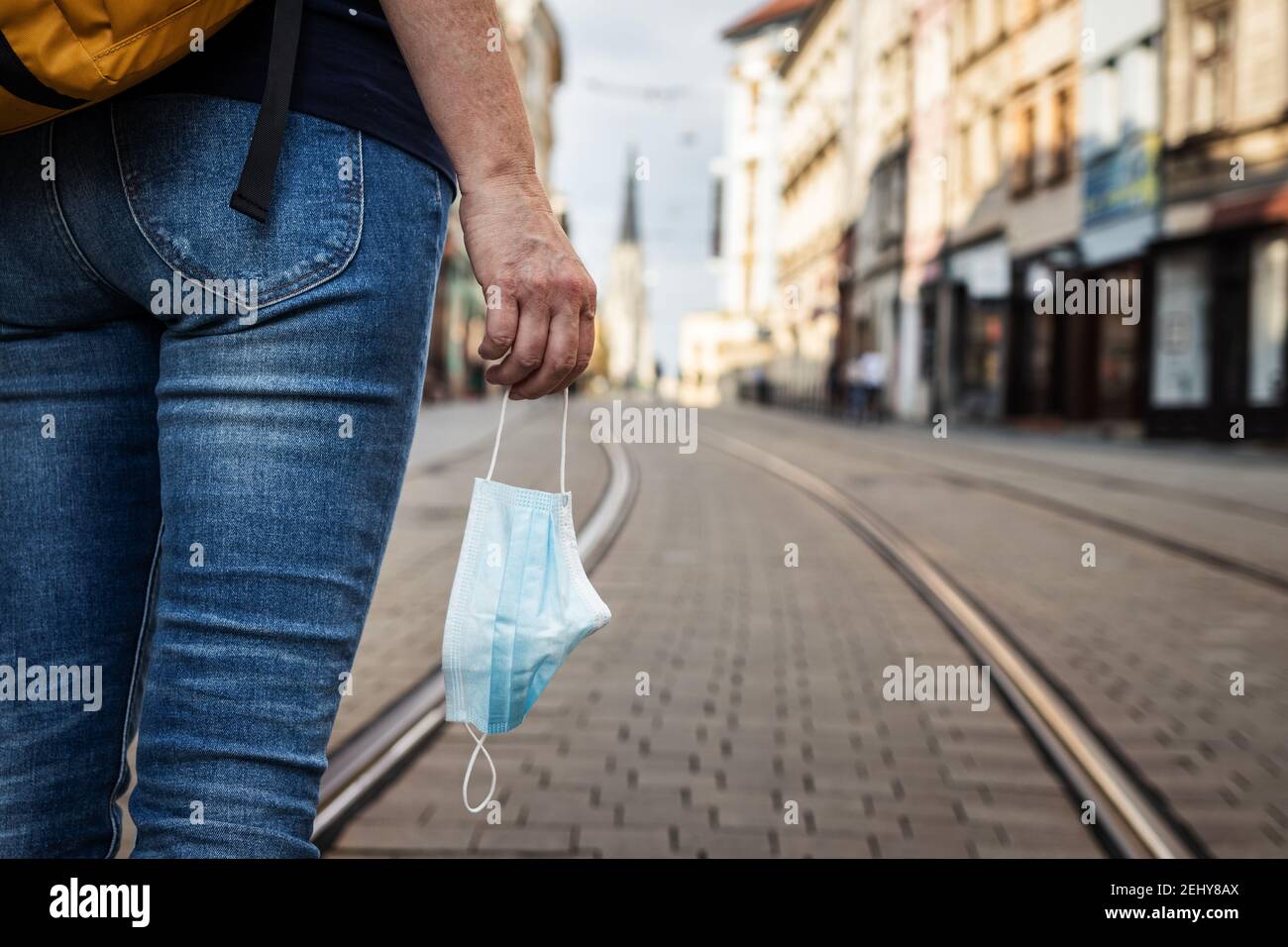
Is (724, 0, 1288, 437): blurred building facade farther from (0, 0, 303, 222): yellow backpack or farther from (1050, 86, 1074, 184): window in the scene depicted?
(0, 0, 303, 222): yellow backpack

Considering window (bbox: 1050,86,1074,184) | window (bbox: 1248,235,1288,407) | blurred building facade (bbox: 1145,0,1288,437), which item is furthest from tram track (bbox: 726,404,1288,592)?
window (bbox: 1050,86,1074,184)

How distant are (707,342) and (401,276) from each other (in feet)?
291

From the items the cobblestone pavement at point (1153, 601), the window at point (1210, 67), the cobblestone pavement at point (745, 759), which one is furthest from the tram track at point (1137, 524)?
the window at point (1210, 67)

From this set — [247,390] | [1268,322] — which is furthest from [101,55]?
[1268,322]

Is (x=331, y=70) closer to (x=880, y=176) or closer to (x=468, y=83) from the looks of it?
(x=468, y=83)

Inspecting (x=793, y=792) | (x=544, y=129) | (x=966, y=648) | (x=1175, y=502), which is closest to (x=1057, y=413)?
(x=1175, y=502)

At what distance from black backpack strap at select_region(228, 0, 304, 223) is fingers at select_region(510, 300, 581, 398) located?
259 millimetres

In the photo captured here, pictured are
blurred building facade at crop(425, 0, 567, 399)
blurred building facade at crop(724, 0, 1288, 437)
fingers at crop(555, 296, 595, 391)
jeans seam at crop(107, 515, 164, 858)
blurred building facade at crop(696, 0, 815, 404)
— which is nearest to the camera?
fingers at crop(555, 296, 595, 391)

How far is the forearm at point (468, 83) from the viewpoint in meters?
1.25

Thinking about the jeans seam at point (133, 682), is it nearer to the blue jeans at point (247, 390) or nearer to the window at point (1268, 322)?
the blue jeans at point (247, 390)

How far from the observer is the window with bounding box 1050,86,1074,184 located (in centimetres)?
2400

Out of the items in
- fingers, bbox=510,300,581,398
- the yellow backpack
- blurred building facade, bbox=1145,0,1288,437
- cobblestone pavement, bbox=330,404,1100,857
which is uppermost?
blurred building facade, bbox=1145,0,1288,437

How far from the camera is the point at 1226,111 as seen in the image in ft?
61.5
